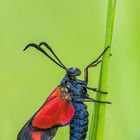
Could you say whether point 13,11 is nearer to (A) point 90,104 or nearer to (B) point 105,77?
(A) point 90,104

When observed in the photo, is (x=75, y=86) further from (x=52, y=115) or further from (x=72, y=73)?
(x=52, y=115)

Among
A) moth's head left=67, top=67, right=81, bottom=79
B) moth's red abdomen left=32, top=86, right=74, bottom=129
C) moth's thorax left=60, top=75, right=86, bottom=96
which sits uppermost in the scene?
moth's head left=67, top=67, right=81, bottom=79

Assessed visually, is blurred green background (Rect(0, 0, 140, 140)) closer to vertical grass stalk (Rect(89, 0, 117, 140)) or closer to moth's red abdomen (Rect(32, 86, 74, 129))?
moth's red abdomen (Rect(32, 86, 74, 129))

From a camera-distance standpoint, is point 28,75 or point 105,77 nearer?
point 105,77

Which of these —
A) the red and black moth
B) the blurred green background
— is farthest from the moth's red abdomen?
the blurred green background

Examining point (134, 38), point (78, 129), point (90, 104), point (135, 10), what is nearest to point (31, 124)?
point (78, 129)

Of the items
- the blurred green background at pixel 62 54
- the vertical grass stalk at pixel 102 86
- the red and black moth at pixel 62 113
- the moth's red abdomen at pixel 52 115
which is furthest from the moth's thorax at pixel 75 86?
the vertical grass stalk at pixel 102 86

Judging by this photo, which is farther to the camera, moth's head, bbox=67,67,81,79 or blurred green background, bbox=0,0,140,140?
blurred green background, bbox=0,0,140,140
